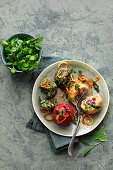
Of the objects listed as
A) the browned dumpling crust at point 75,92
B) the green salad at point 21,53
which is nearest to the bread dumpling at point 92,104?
the browned dumpling crust at point 75,92

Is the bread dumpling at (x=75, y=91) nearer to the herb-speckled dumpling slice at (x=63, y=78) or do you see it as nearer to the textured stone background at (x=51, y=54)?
the herb-speckled dumpling slice at (x=63, y=78)

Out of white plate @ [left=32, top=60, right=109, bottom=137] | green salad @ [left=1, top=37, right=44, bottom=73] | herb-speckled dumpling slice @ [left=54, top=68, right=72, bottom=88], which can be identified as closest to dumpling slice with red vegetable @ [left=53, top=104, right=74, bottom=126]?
white plate @ [left=32, top=60, right=109, bottom=137]

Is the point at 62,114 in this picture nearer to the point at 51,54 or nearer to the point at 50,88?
the point at 50,88

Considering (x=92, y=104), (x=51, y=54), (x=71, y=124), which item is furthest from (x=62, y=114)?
(x=51, y=54)

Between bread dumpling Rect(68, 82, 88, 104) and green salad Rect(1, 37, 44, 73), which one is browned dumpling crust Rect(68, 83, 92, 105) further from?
green salad Rect(1, 37, 44, 73)

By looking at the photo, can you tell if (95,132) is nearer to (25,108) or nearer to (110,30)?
(25,108)

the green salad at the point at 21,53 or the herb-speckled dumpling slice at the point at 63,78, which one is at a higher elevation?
the green salad at the point at 21,53
